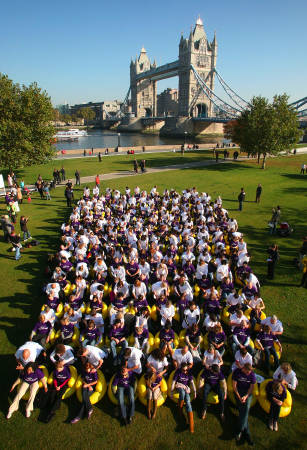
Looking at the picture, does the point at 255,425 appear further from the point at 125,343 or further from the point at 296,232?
the point at 296,232

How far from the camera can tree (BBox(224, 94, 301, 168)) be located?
3350 centimetres

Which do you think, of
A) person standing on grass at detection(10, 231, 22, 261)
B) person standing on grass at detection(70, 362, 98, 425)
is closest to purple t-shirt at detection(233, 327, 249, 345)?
person standing on grass at detection(70, 362, 98, 425)

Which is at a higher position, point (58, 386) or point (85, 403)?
point (58, 386)

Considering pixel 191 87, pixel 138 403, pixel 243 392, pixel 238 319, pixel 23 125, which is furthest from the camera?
pixel 191 87

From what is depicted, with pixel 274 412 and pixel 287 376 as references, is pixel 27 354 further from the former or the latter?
pixel 287 376

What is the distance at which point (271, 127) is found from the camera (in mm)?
33094

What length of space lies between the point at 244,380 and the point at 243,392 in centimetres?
24

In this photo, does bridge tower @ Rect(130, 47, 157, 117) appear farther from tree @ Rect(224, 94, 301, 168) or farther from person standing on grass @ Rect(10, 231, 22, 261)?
person standing on grass @ Rect(10, 231, 22, 261)

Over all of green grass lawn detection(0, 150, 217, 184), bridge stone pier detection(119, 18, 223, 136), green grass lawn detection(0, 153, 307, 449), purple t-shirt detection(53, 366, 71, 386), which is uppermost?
bridge stone pier detection(119, 18, 223, 136)

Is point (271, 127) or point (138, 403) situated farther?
point (271, 127)

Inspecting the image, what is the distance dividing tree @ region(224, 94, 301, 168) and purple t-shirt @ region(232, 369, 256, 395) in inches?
1297

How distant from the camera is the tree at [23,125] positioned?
24312 mm

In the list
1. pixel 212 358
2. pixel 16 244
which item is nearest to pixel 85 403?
pixel 212 358

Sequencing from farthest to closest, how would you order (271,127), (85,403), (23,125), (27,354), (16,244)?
(271,127), (23,125), (16,244), (27,354), (85,403)
